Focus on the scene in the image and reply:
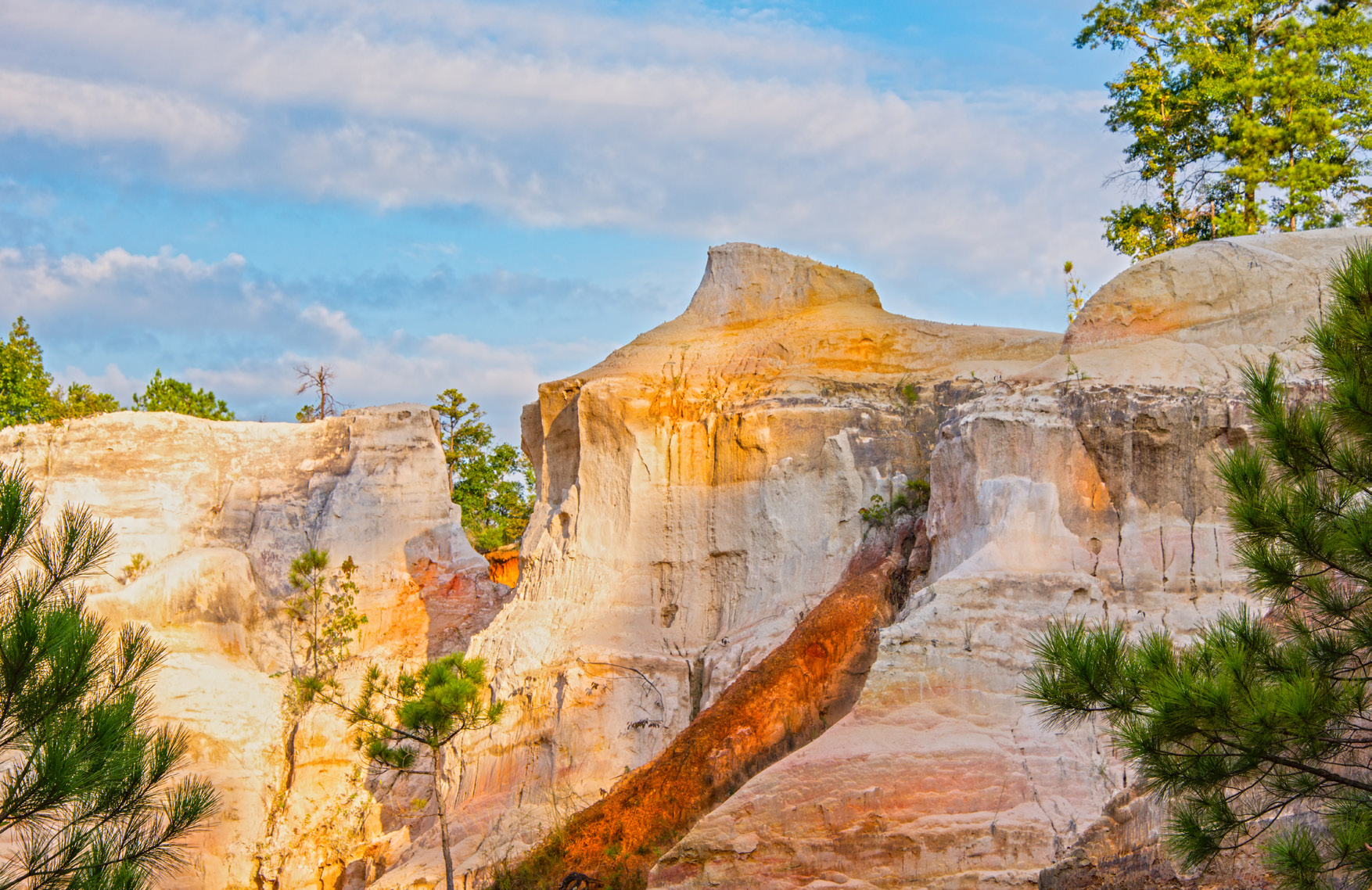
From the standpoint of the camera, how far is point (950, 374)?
25.3m

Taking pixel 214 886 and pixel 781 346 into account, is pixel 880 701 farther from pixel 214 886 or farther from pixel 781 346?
pixel 214 886

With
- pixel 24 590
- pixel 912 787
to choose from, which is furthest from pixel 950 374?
pixel 24 590

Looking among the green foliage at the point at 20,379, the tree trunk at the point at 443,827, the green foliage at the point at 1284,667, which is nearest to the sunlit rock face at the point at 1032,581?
the tree trunk at the point at 443,827

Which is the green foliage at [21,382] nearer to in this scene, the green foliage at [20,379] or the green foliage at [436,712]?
the green foliage at [20,379]

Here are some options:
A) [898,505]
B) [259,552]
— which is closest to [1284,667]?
[898,505]

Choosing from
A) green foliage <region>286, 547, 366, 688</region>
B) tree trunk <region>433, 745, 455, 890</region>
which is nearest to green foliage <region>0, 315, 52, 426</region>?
green foliage <region>286, 547, 366, 688</region>

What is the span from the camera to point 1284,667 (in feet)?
36.3

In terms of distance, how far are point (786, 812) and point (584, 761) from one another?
18.3 feet

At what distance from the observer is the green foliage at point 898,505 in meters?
23.3

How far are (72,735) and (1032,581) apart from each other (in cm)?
1298

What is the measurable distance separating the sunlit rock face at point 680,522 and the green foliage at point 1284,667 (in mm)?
11335

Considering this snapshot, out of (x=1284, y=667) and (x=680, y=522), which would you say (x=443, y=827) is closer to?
(x=680, y=522)

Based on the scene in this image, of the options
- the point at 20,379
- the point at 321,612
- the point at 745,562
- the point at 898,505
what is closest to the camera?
the point at 898,505

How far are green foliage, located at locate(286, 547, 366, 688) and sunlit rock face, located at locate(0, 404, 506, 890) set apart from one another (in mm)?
338
